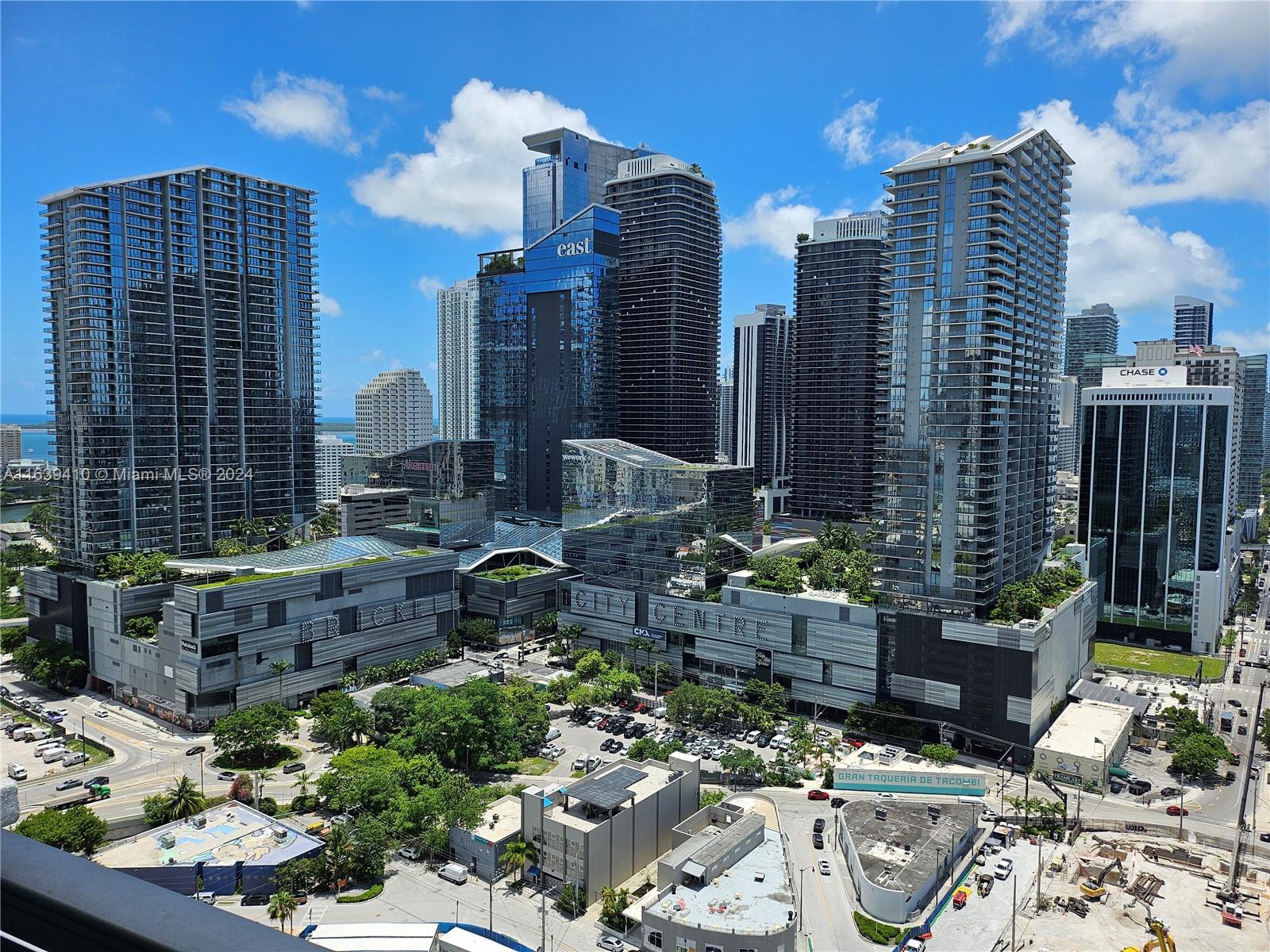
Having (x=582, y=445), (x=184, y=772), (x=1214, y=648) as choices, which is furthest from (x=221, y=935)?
(x=1214, y=648)

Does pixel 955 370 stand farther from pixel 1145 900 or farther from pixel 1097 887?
pixel 1145 900

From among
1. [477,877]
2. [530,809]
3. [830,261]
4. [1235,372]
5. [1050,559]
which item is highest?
Answer: [830,261]

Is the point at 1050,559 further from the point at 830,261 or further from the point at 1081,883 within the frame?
the point at 830,261

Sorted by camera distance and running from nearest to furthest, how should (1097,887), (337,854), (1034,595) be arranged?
(337,854), (1097,887), (1034,595)

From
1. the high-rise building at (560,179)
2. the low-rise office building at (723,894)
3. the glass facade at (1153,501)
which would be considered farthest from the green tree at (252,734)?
the high-rise building at (560,179)

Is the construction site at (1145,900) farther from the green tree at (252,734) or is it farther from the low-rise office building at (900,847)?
the green tree at (252,734)

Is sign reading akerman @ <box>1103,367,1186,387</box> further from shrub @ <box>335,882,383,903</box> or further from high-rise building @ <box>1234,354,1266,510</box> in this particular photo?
shrub @ <box>335,882,383,903</box>

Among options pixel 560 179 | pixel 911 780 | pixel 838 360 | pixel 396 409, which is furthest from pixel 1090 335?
pixel 911 780

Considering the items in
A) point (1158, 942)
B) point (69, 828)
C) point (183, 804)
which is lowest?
point (1158, 942)
